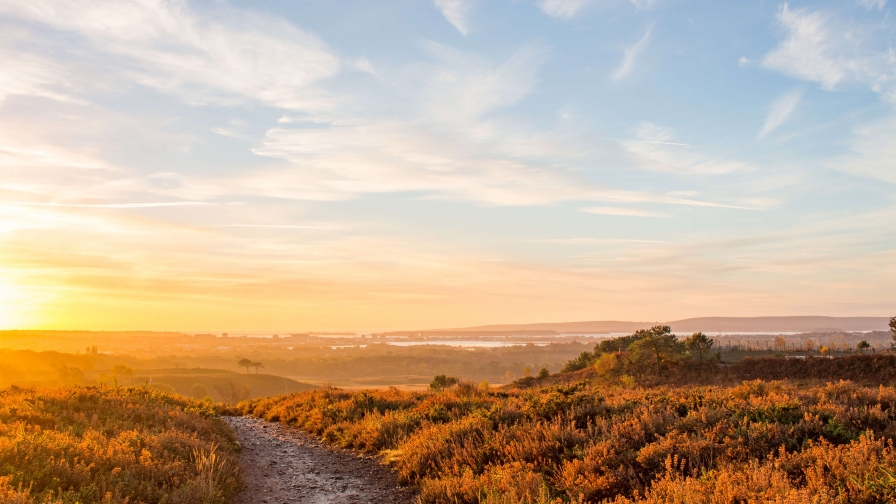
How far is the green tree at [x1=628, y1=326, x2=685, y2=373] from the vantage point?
151ft

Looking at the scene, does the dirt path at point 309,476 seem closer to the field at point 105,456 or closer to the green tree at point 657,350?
the field at point 105,456

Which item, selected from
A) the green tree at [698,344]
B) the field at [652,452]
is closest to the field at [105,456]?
the field at [652,452]

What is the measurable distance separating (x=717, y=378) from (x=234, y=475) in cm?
3755

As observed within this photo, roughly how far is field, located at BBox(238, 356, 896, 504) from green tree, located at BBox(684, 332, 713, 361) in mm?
36738

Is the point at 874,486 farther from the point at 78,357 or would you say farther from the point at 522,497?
the point at 78,357

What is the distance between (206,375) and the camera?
157 m

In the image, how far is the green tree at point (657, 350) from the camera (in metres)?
45.9

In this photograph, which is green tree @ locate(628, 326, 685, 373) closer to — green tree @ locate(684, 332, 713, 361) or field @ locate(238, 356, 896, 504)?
green tree @ locate(684, 332, 713, 361)

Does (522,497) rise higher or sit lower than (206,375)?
higher

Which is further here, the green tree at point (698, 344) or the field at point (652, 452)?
the green tree at point (698, 344)

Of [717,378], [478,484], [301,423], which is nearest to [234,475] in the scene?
[478,484]

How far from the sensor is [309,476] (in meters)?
12.9

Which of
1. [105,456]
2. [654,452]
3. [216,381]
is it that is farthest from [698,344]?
[216,381]

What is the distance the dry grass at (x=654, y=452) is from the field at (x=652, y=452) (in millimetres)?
24
